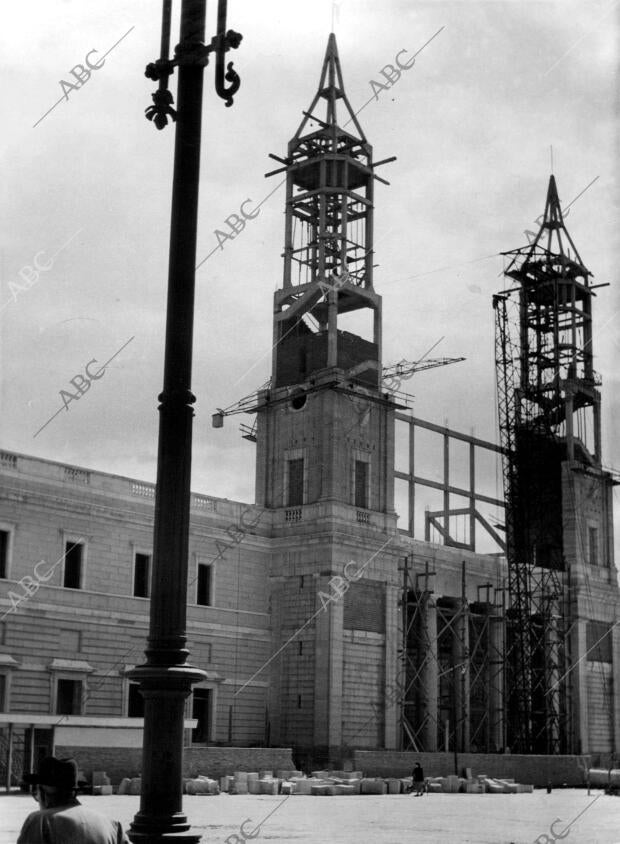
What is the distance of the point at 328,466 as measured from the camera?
49094mm

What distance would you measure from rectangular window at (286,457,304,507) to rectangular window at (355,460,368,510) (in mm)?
2319

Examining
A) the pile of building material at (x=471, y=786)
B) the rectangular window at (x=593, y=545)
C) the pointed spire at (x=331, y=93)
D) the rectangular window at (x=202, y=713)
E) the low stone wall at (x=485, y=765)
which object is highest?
the pointed spire at (x=331, y=93)

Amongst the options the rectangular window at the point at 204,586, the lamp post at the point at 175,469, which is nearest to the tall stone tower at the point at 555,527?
the rectangular window at the point at 204,586

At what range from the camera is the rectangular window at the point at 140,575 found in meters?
43.9

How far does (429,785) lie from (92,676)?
12.2m

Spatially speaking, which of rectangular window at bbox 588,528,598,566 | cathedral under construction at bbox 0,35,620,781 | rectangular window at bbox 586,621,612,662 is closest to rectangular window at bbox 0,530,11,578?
cathedral under construction at bbox 0,35,620,781

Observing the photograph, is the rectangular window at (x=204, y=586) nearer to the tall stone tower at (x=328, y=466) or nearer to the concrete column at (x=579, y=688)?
the tall stone tower at (x=328, y=466)

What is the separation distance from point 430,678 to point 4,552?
21783 mm

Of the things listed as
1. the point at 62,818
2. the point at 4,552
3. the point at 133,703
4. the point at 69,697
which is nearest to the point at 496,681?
the point at 133,703

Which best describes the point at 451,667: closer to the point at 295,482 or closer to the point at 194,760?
the point at 295,482

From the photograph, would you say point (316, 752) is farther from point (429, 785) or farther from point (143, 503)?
point (143, 503)

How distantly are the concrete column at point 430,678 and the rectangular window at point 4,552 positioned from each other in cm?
2084

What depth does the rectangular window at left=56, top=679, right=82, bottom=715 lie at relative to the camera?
40.6 meters

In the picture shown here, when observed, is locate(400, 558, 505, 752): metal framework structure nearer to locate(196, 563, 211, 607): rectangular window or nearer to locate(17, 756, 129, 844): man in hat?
locate(196, 563, 211, 607): rectangular window
